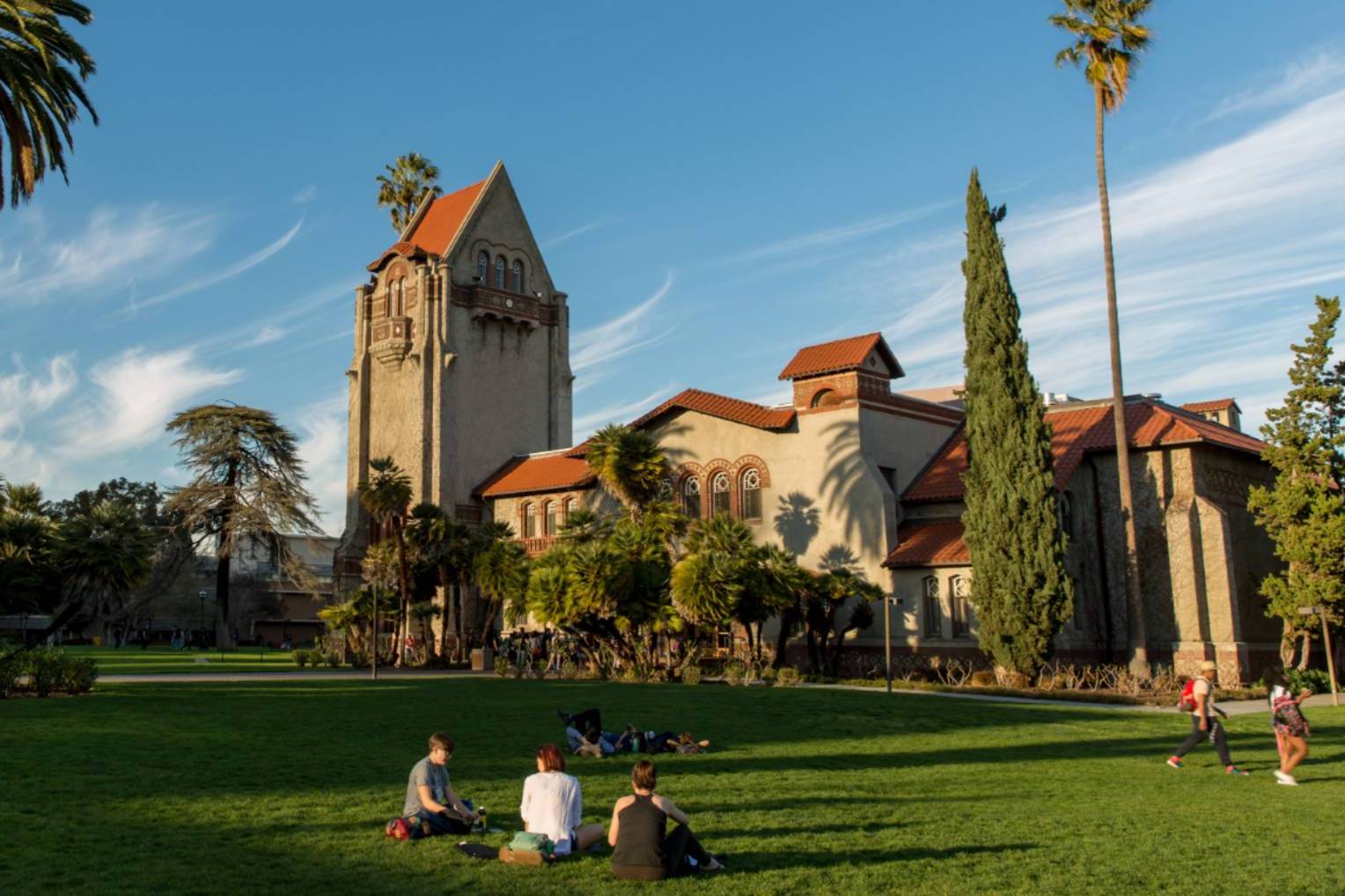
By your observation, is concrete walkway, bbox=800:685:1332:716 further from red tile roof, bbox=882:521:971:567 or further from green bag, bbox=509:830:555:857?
green bag, bbox=509:830:555:857

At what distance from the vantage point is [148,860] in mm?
9641

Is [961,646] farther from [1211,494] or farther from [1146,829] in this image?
[1146,829]

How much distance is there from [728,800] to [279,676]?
27.1 m

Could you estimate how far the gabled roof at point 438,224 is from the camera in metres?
55.2

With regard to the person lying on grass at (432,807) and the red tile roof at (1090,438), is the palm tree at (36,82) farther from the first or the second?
the red tile roof at (1090,438)

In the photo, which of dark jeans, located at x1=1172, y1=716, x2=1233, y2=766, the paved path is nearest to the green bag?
dark jeans, located at x1=1172, y1=716, x2=1233, y2=766

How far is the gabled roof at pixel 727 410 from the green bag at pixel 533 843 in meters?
31.7

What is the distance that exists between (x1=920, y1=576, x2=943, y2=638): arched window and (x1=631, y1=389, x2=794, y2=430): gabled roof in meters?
7.69

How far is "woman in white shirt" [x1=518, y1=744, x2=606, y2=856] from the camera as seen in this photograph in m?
10.2

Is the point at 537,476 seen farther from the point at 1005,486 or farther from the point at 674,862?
the point at 674,862

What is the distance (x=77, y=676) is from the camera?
85.8ft

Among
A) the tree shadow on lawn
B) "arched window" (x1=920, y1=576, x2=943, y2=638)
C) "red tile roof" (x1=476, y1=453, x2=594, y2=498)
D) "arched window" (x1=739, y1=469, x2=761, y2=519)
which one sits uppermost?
"red tile roof" (x1=476, y1=453, x2=594, y2=498)

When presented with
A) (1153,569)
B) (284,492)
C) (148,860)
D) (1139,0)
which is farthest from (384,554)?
(148,860)

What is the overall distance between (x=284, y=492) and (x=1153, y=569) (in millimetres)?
43371
